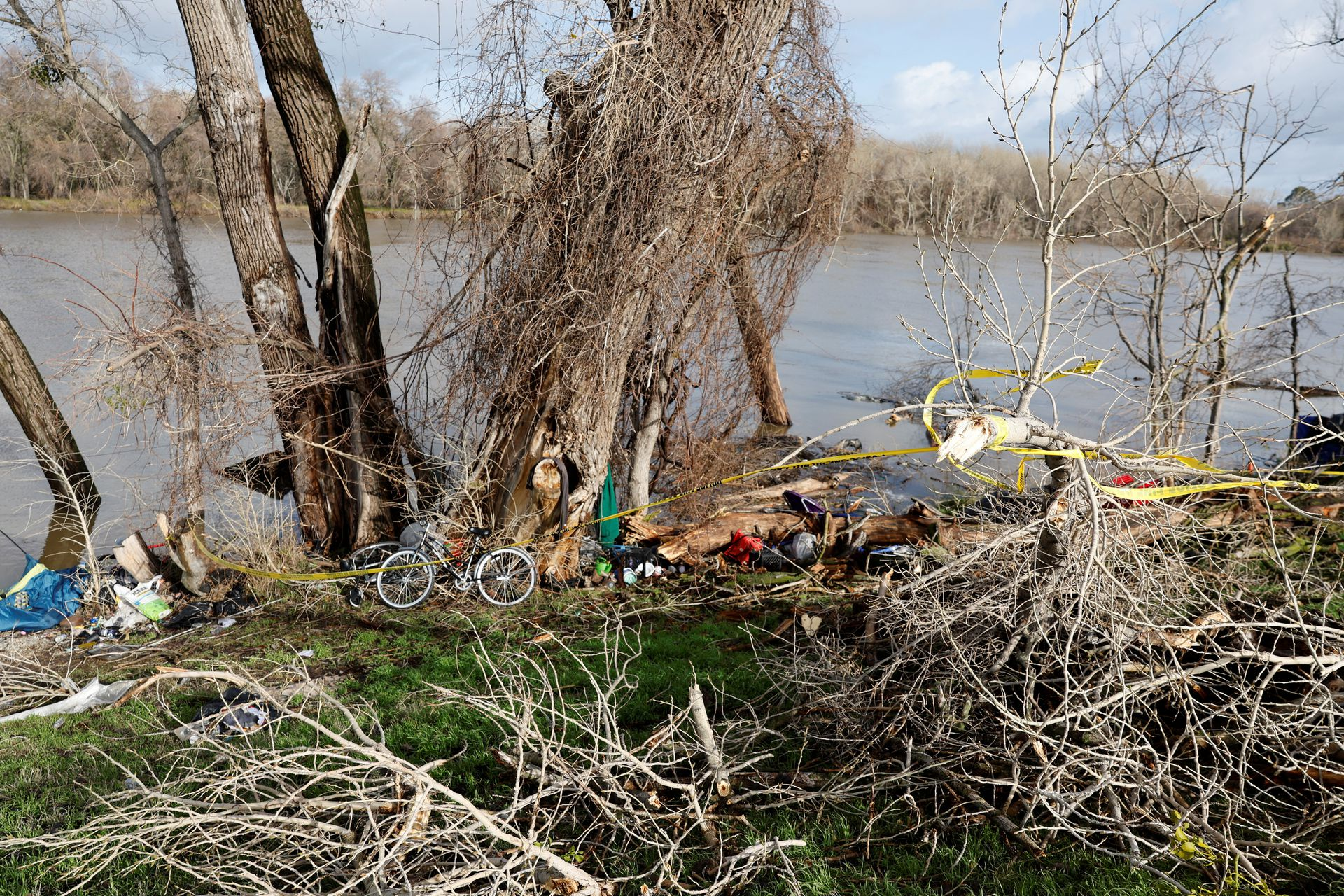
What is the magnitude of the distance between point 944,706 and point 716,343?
5288mm

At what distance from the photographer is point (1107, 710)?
3928 millimetres

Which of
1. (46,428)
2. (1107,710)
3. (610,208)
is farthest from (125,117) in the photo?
(1107,710)

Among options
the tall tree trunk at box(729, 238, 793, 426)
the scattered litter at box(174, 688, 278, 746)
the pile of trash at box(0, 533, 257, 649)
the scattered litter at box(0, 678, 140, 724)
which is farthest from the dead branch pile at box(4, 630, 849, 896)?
the tall tree trunk at box(729, 238, 793, 426)

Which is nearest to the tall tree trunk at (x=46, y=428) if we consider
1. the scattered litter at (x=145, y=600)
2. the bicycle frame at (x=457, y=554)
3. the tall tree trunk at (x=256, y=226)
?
the scattered litter at (x=145, y=600)

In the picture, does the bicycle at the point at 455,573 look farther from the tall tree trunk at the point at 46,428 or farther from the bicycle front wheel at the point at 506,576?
the tall tree trunk at the point at 46,428

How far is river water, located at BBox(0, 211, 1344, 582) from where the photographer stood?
9844 millimetres

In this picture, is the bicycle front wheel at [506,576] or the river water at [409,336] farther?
the river water at [409,336]

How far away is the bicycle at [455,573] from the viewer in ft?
24.5

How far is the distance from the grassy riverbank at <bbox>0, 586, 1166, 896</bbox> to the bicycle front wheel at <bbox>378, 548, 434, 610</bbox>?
0.64 ft

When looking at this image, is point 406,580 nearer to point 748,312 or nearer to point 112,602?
point 112,602

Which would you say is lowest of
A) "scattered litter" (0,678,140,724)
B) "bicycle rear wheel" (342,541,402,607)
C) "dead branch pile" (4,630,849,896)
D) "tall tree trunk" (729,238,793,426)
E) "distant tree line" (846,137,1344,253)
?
"scattered litter" (0,678,140,724)

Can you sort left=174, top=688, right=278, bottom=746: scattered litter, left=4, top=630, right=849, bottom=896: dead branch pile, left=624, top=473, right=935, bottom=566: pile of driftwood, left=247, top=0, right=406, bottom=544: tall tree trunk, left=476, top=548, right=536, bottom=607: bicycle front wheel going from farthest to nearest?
left=247, top=0, right=406, bottom=544: tall tree trunk
left=624, top=473, right=935, bottom=566: pile of driftwood
left=476, top=548, right=536, bottom=607: bicycle front wheel
left=174, top=688, right=278, bottom=746: scattered litter
left=4, top=630, right=849, bottom=896: dead branch pile

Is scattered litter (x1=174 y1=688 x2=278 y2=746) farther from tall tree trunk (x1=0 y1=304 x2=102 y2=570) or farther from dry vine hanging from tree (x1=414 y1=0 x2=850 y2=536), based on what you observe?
tall tree trunk (x1=0 y1=304 x2=102 y2=570)

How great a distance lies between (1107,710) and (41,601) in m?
9.41
